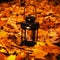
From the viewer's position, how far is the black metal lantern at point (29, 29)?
2.05m

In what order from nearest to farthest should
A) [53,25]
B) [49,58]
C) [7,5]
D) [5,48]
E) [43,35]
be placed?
[49,58] → [5,48] → [43,35] → [53,25] → [7,5]

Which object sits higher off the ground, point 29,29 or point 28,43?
point 29,29

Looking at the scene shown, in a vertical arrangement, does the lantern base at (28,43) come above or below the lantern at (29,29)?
below

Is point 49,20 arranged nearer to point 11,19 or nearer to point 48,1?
point 11,19

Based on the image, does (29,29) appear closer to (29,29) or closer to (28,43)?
(29,29)

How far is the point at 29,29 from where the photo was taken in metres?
2.06

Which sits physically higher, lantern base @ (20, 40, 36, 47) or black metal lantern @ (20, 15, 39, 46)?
black metal lantern @ (20, 15, 39, 46)

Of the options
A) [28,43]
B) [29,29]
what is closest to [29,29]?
[29,29]

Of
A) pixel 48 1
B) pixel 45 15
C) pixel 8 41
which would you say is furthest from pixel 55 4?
pixel 8 41

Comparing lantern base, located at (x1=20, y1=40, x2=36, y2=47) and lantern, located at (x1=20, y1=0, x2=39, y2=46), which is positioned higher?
lantern, located at (x1=20, y1=0, x2=39, y2=46)

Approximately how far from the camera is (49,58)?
1927 millimetres

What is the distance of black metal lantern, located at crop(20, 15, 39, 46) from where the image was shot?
2.05 metres

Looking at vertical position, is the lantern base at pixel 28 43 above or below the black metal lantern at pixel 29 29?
below

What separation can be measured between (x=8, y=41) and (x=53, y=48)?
1.50 feet
